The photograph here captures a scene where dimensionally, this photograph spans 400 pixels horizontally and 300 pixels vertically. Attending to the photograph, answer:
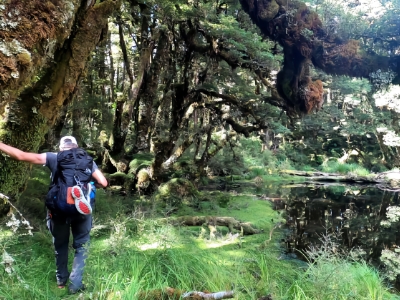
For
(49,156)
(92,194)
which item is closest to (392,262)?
(92,194)

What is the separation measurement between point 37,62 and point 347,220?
382 inches

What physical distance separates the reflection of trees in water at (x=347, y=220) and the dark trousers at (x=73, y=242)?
2.98 meters

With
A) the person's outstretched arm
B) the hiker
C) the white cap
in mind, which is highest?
the white cap

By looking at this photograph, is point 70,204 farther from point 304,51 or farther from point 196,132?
point 196,132

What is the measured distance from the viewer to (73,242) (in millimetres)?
3346

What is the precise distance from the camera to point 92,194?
3.29 m

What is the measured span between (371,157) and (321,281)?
1064 inches

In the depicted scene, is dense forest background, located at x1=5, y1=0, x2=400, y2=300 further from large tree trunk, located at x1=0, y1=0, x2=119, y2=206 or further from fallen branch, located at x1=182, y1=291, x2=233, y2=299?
fallen branch, located at x1=182, y1=291, x2=233, y2=299

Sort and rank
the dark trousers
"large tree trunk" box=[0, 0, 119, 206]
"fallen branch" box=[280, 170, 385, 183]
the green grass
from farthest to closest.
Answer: "fallen branch" box=[280, 170, 385, 183], the green grass, the dark trousers, "large tree trunk" box=[0, 0, 119, 206]

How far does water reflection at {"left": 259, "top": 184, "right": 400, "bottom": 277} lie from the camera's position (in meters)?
7.41

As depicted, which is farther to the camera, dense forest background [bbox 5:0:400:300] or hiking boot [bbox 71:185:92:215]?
dense forest background [bbox 5:0:400:300]

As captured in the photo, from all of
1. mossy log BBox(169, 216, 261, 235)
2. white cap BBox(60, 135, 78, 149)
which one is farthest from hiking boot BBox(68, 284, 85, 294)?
mossy log BBox(169, 216, 261, 235)

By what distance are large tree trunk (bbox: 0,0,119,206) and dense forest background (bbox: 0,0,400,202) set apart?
0.03 ft

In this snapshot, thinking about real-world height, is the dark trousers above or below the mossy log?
above
